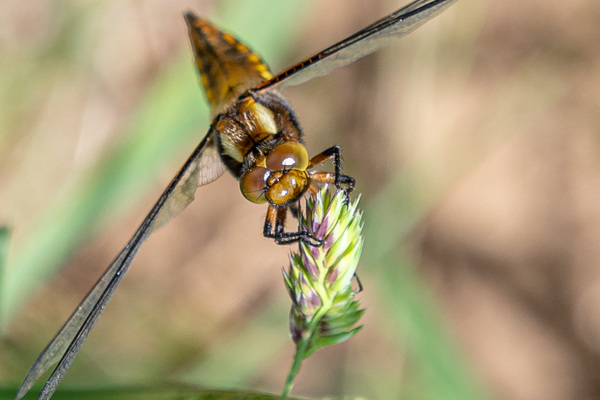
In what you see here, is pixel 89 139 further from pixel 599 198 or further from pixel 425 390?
pixel 599 198

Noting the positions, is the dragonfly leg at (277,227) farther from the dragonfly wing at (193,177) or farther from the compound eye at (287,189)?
the dragonfly wing at (193,177)

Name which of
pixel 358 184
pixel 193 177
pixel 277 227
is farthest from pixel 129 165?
pixel 358 184

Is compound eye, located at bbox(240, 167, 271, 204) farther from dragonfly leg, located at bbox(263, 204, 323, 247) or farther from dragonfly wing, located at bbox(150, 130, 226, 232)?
dragonfly wing, located at bbox(150, 130, 226, 232)

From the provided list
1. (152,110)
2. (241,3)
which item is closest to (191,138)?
(152,110)

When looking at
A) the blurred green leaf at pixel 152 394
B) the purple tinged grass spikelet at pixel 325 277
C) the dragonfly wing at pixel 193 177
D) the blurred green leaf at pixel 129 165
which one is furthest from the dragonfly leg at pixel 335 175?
the blurred green leaf at pixel 129 165

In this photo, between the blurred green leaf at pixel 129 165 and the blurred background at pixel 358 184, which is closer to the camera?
the blurred green leaf at pixel 129 165

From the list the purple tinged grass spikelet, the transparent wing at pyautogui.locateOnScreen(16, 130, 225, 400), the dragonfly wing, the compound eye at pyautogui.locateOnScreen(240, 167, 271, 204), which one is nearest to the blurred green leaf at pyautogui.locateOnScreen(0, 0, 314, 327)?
the dragonfly wing
